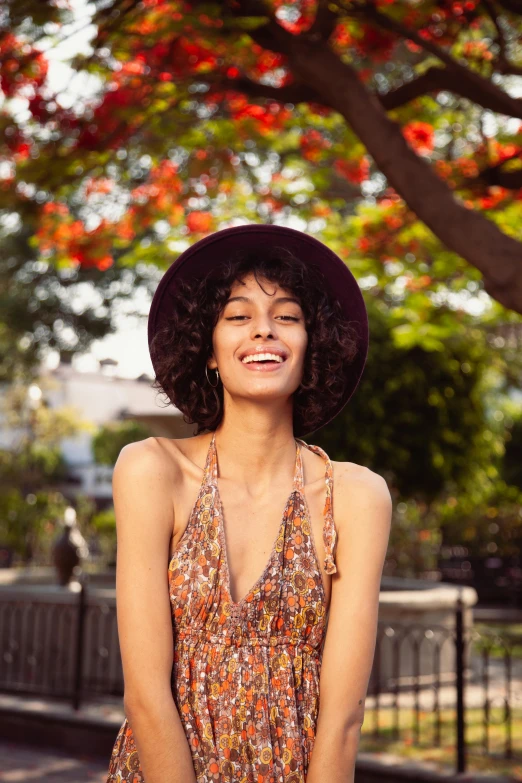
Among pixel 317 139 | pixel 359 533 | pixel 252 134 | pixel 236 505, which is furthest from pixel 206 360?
pixel 317 139

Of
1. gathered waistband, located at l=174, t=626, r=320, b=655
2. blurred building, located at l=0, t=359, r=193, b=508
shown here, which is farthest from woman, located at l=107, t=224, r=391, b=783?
blurred building, located at l=0, t=359, r=193, b=508

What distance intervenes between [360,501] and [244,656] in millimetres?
410

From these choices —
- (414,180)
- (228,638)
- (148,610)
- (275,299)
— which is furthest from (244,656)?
(414,180)

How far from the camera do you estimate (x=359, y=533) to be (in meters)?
2.06

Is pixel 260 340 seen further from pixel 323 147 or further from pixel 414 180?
pixel 323 147

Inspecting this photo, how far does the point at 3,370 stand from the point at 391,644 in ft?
47.3

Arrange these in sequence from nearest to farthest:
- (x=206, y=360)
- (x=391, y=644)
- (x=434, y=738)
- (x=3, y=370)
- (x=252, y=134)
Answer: (x=206, y=360) → (x=434, y=738) → (x=252, y=134) → (x=391, y=644) → (x=3, y=370)

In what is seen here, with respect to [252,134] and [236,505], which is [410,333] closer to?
[252,134]

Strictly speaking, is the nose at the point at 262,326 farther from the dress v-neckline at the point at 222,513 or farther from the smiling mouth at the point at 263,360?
the dress v-neckline at the point at 222,513

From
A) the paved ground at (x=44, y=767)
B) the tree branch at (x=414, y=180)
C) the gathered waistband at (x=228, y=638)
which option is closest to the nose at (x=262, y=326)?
the gathered waistband at (x=228, y=638)

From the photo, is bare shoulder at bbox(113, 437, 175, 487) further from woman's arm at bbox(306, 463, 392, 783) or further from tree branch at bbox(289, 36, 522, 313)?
tree branch at bbox(289, 36, 522, 313)

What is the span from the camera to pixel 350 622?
200 centimetres

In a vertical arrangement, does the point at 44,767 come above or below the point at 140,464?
below

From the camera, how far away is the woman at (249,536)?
6.29 ft
